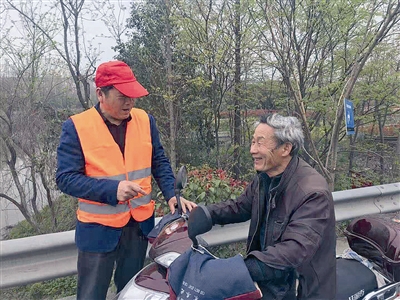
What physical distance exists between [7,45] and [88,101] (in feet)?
7.32

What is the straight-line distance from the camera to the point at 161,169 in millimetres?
2385

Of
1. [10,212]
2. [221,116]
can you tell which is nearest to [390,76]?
[221,116]

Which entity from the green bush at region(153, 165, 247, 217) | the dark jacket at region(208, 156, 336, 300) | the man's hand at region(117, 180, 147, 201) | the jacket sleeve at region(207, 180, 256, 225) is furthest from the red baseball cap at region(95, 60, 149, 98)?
the green bush at region(153, 165, 247, 217)

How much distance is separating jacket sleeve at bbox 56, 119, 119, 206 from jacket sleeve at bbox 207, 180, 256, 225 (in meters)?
0.61

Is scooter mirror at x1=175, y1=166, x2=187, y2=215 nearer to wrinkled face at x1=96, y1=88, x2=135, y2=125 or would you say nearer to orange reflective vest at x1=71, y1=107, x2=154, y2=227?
orange reflective vest at x1=71, y1=107, x2=154, y2=227

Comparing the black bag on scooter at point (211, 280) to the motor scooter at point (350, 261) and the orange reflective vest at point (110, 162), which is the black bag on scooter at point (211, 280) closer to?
the motor scooter at point (350, 261)

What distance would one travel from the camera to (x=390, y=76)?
23.9 feet

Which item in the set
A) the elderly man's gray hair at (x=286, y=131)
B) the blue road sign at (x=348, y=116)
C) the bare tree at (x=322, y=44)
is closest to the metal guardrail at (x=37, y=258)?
the elderly man's gray hair at (x=286, y=131)

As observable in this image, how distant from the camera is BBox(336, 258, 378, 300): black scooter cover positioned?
5.78ft

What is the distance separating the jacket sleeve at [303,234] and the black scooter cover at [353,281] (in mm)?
316

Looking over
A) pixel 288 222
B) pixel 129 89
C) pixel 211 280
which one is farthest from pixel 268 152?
pixel 129 89

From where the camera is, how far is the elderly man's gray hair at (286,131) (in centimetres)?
177

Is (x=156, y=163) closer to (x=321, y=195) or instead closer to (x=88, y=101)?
(x=321, y=195)

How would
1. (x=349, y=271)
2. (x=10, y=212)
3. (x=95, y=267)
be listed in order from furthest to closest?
1. (x=10, y=212)
2. (x=95, y=267)
3. (x=349, y=271)
